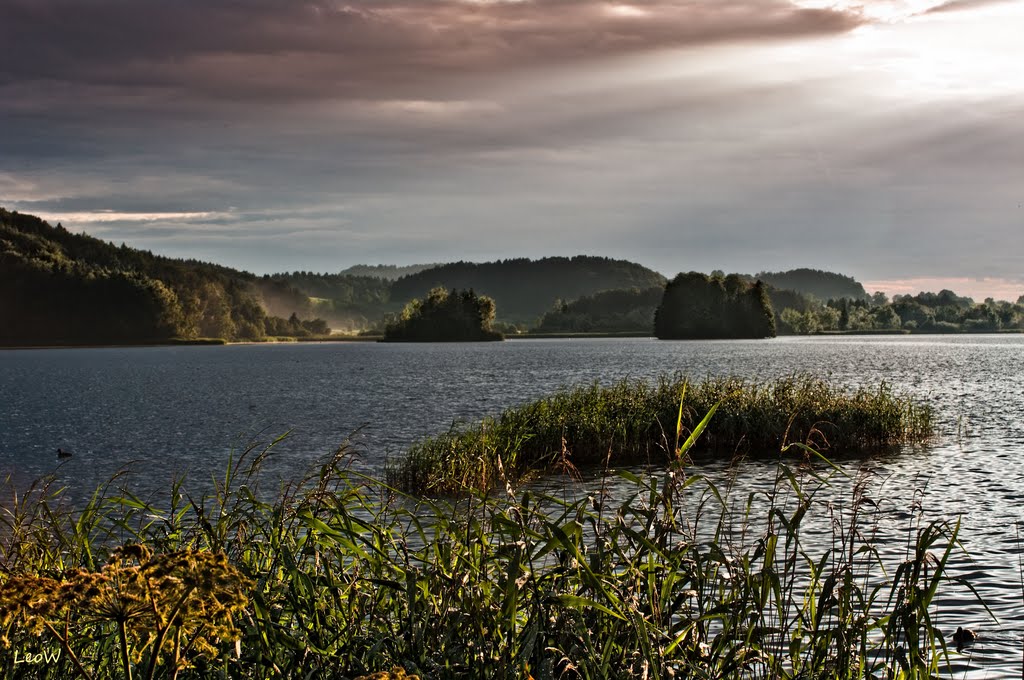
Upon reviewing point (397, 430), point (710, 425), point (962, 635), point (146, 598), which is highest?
point (146, 598)

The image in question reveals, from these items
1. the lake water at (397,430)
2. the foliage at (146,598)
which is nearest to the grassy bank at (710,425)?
the lake water at (397,430)

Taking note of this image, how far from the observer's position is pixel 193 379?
10738 cm

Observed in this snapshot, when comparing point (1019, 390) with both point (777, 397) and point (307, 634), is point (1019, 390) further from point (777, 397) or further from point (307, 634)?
point (307, 634)

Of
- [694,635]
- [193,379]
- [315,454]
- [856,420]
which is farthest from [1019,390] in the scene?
[193,379]

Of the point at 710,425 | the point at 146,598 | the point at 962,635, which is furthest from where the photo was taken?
the point at 710,425

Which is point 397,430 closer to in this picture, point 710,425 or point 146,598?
point 710,425

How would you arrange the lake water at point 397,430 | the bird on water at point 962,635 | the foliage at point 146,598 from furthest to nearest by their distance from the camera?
the lake water at point 397,430
the bird on water at point 962,635
the foliage at point 146,598

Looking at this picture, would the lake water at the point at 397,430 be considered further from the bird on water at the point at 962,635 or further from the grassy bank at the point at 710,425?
the grassy bank at the point at 710,425

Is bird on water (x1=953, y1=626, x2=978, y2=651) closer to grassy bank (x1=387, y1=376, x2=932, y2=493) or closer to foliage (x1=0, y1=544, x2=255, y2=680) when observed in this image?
foliage (x1=0, y1=544, x2=255, y2=680)

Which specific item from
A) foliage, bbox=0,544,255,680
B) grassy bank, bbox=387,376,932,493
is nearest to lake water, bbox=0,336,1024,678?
grassy bank, bbox=387,376,932,493

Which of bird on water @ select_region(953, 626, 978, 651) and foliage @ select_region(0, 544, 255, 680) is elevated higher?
foliage @ select_region(0, 544, 255, 680)

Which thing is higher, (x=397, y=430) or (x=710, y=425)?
(x=710, y=425)

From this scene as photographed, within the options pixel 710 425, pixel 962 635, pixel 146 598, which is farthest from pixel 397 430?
pixel 146 598

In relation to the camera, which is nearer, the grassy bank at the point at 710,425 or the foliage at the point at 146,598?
the foliage at the point at 146,598
